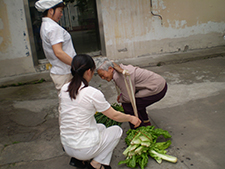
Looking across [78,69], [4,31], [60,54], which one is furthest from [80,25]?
[78,69]

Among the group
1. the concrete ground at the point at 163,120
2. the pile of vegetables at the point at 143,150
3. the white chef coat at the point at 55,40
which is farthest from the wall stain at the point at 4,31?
the pile of vegetables at the point at 143,150

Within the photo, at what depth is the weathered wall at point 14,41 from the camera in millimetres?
6473

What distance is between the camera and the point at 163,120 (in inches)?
144

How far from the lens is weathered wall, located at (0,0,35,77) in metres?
6.47

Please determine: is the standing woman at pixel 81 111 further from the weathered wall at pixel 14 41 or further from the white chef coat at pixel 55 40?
the weathered wall at pixel 14 41

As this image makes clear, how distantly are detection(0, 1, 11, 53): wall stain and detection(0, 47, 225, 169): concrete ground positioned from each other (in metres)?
0.96

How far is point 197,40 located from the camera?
7.88 metres

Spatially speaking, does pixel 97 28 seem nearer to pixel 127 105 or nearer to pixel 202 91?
pixel 202 91

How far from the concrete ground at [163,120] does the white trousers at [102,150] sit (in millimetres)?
315

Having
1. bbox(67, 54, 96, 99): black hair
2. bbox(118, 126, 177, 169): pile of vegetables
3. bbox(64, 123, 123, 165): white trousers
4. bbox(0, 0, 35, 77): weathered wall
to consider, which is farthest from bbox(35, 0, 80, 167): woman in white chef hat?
bbox(0, 0, 35, 77): weathered wall

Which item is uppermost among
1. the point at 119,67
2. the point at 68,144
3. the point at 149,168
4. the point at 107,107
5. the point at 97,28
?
the point at 97,28

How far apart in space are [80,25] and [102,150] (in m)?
5.74

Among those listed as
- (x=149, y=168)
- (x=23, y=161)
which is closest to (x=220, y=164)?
(x=149, y=168)

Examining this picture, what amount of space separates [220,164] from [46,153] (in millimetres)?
2166
